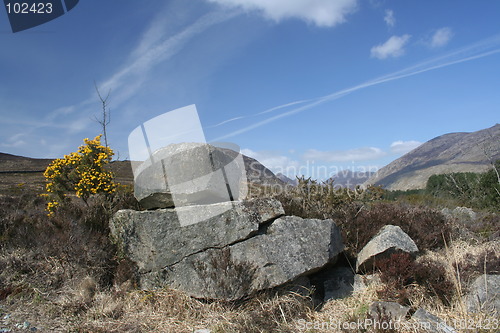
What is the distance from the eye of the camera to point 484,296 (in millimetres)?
4742

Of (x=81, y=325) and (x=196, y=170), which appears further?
(x=196, y=170)

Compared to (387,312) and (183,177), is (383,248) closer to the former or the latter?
(387,312)

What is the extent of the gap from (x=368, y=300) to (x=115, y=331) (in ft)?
12.3

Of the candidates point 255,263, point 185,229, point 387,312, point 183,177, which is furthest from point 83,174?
point 387,312

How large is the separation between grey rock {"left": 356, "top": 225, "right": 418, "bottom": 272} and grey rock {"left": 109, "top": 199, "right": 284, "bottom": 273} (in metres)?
1.75

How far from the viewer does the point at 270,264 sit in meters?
5.24

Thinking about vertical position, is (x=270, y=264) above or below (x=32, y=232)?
below

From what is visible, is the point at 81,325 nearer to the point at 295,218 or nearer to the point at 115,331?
the point at 115,331

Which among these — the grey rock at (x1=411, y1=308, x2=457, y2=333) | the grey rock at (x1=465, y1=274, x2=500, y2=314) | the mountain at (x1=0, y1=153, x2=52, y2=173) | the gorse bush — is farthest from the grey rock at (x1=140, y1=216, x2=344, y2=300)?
the mountain at (x1=0, y1=153, x2=52, y2=173)

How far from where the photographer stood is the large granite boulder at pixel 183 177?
5.98m

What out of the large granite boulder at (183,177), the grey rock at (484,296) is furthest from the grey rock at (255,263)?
the grey rock at (484,296)

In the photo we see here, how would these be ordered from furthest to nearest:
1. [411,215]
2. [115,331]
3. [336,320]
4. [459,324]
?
[411,215], [336,320], [115,331], [459,324]

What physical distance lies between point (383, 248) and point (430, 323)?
1.74 m

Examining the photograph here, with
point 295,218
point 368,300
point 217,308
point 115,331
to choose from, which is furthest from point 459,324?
point 115,331
